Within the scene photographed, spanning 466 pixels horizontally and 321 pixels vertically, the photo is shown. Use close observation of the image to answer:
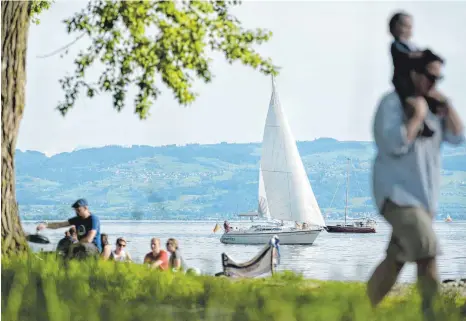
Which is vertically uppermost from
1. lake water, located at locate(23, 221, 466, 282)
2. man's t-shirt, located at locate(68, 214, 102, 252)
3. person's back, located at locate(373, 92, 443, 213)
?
person's back, located at locate(373, 92, 443, 213)

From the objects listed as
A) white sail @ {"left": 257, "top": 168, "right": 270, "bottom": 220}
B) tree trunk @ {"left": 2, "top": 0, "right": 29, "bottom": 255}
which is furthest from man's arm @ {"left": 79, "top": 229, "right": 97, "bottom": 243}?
white sail @ {"left": 257, "top": 168, "right": 270, "bottom": 220}

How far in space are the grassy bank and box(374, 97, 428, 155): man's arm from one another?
99 cm

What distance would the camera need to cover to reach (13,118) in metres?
9.93

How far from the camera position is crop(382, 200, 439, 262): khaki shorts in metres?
5.88

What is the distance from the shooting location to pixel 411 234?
588cm

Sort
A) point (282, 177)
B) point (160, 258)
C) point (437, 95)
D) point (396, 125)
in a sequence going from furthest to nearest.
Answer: point (282, 177) < point (160, 258) < point (437, 95) < point (396, 125)

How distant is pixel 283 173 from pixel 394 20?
4942 cm

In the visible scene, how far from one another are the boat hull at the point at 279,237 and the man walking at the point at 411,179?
57.6 metres

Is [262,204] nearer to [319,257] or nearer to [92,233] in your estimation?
[319,257]

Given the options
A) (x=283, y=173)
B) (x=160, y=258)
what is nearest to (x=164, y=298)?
(x=160, y=258)

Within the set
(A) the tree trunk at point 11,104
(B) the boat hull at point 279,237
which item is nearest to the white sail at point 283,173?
(B) the boat hull at point 279,237

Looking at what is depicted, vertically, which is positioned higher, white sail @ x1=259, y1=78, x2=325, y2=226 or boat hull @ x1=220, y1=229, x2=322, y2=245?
white sail @ x1=259, y1=78, x2=325, y2=226

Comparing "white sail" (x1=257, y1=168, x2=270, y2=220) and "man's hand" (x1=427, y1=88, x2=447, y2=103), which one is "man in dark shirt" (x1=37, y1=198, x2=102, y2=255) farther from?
"white sail" (x1=257, y1=168, x2=270, y2=220)

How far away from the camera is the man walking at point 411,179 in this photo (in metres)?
5.91
